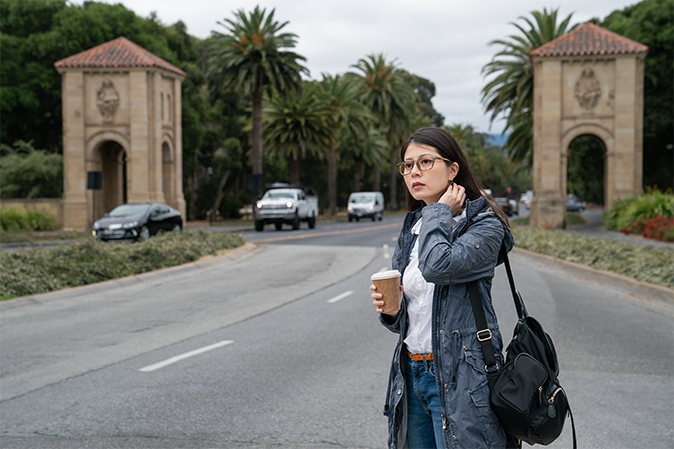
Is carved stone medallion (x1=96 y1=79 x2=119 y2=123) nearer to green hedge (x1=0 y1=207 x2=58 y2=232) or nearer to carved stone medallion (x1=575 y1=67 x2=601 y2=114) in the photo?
green hedge (x1=0 y1=207 x2=58 y2=232)

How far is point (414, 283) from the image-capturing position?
117 inches

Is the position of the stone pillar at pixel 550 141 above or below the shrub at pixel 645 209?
above

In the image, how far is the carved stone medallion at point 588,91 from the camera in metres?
34.1

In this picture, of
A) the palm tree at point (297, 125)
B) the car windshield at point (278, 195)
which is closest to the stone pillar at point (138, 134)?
the car windshield at point (278, 195)

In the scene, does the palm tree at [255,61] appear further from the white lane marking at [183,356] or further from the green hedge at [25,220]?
the white lane marking at [183,356]

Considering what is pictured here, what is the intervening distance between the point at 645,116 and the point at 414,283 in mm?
41564

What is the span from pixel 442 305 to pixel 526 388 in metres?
0.44

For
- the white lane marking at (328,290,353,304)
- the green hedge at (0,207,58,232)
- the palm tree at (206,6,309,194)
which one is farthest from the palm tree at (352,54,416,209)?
the white lane marking at (328,290,353,304)

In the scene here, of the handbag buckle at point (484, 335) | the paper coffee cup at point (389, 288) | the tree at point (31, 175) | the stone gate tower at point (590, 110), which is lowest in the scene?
the handbag buckle at point (484, 335)

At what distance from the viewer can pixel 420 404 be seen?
295 cm

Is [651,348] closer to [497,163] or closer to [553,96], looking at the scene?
[553,96]

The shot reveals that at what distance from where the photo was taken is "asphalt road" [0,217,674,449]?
17.0ft

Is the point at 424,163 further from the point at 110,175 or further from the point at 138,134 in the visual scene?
the point at 110,175

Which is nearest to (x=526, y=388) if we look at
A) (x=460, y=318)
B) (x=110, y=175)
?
(x=460, y=318)
